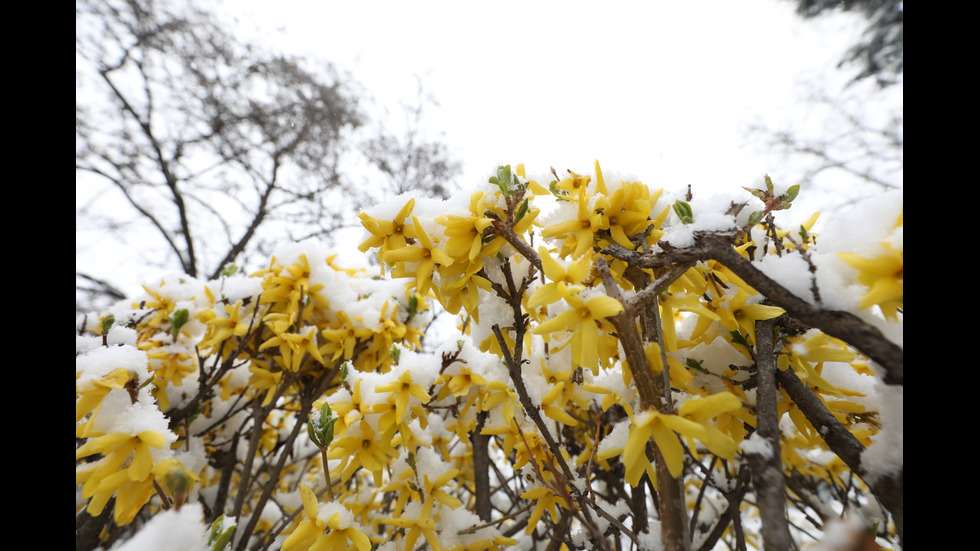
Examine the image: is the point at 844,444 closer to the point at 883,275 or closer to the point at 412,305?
the point at 883,275

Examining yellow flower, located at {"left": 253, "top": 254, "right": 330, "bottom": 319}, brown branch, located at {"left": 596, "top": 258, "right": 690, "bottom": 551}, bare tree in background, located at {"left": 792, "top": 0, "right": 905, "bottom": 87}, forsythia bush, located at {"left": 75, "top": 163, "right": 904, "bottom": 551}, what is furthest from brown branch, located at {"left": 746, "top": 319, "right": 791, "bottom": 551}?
bare tree in background, located at {"left": 792, "top": 0, "right": 905, "bottom": 87}

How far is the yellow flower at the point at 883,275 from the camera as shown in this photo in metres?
0.53

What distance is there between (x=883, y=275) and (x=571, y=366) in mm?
658

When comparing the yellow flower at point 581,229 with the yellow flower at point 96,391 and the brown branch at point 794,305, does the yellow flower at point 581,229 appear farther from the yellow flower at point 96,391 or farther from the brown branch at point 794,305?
the yellow flower at point 96,391

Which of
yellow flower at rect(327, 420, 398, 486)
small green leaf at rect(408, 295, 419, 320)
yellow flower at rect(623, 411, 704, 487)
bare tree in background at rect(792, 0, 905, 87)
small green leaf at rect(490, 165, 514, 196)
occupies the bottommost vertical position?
yellow flower at rect(623, 411, 704, 487)

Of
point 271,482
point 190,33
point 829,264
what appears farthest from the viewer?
point 190,33

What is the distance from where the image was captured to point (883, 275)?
1.82 feet

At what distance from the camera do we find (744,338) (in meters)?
0.86

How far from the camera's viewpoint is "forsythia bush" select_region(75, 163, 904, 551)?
0.62m

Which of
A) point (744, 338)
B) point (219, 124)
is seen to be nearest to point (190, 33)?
point (219, 124)

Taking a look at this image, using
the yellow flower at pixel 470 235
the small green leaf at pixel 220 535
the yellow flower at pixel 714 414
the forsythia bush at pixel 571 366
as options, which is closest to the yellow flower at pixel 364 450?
the forsythia bush at pixel 571 366

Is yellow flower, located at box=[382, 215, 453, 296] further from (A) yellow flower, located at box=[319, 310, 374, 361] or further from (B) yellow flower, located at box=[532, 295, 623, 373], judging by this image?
(A) yellow flower, located at box=[319, 310, 374, 361]
